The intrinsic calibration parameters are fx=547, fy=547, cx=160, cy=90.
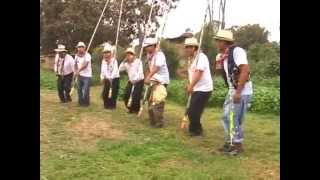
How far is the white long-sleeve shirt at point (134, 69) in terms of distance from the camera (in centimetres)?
430

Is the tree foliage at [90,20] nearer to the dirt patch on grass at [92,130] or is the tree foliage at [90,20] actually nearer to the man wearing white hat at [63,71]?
the man wearing white hat at [63,71]

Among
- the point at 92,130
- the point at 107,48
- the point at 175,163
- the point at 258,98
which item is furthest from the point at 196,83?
the point at 92,130

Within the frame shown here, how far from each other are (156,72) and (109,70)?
38 cm

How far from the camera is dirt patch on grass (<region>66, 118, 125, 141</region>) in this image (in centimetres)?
421

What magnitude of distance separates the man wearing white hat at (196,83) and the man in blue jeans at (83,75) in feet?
2.62

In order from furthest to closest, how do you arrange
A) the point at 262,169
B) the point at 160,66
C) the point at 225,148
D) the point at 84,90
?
the point at 84,90 → the point at 160,66 → the point at 225,148 → the point at 262,169

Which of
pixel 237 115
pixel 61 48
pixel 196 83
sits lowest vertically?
pixel 237 115

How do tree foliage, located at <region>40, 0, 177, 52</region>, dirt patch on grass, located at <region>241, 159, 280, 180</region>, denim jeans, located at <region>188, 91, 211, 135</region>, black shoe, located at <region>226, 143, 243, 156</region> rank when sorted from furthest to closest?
tree foliage, located at <region>40, 0, 177, 52</region> < denim jeans, located at <region>188, 91, 211, 135</region> < black shoe, located at <region>226, 143, 243, 156</region> < dirt patch on grass, located at <region>241, 159, 280, 180</region>

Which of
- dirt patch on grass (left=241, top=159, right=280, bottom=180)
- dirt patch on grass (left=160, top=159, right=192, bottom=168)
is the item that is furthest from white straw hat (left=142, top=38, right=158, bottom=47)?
dirt patch on grass (left=241, top=159, right=280, bottom=180)

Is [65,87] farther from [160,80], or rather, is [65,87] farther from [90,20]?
[160,80]

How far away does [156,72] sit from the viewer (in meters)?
4.27

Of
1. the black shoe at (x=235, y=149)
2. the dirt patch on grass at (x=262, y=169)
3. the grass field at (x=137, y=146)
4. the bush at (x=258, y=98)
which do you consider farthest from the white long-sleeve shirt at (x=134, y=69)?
the dirt patch on grass at (x=262, y=169)

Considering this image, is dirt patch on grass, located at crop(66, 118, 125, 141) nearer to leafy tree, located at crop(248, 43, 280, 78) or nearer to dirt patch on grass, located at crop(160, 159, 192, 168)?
dirt patch on grass, located at crop(160, 159, 192, 168)
